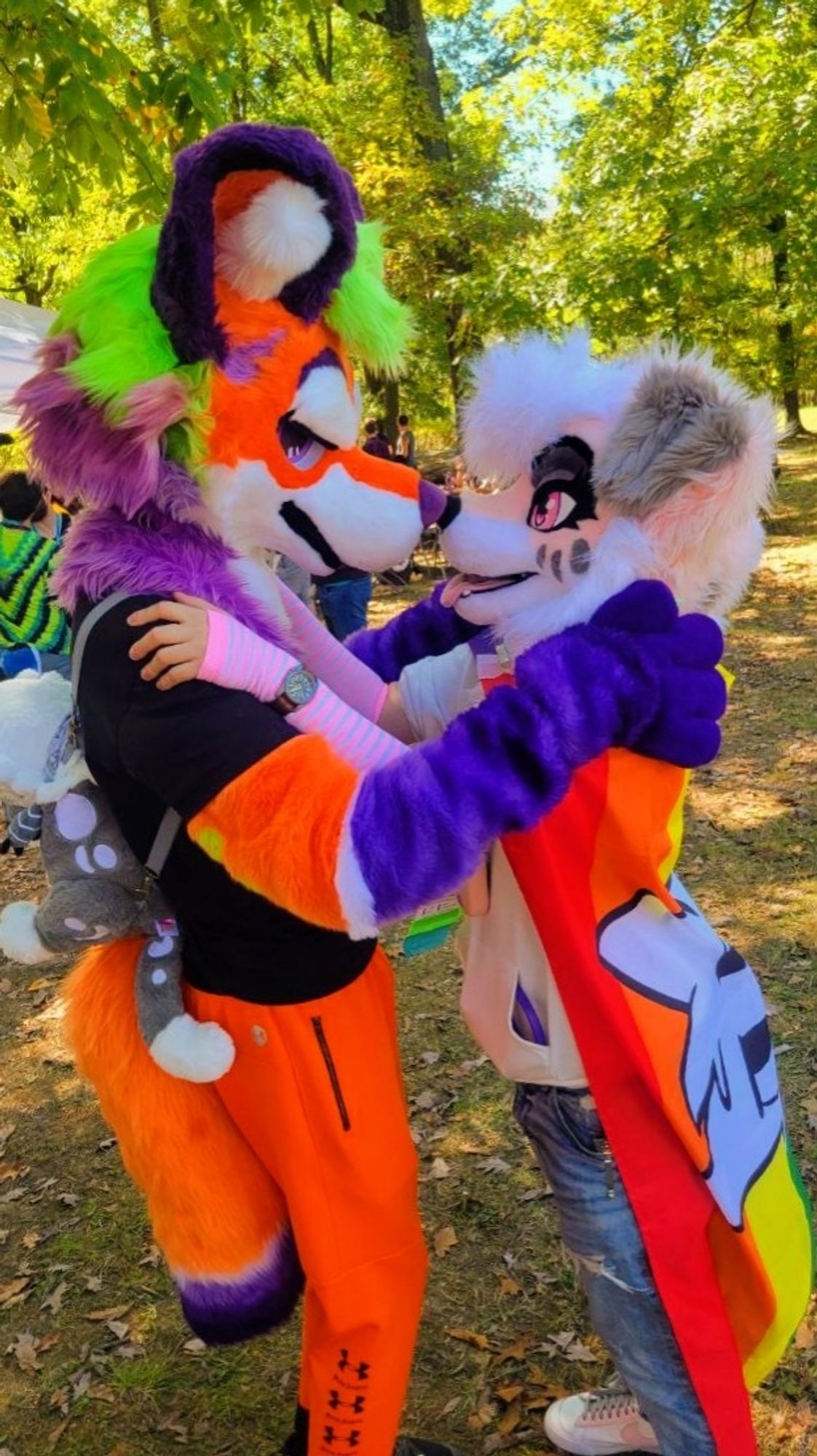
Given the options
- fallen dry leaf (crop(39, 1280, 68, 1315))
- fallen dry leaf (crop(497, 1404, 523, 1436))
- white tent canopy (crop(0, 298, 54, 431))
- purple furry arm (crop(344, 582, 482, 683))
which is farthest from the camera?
white tent canopy (crop(0, 298, 54, 431))

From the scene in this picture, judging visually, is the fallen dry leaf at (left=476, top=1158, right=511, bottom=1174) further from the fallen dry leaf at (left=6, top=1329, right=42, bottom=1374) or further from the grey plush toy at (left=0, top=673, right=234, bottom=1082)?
the grey plush toy at (left=0, top=673, right=234, bottom=1082)

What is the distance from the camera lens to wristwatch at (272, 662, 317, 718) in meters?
1.43

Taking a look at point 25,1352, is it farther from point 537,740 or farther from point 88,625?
point 537,740

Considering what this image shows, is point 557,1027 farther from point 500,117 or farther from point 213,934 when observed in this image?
point 500,117

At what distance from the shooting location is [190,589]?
1471 millimetres

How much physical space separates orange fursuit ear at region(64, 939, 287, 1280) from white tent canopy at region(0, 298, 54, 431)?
15.5 feet

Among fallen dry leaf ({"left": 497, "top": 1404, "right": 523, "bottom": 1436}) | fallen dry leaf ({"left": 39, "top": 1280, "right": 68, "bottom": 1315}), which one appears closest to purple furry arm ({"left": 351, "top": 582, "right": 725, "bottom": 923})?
fallen dry leaf ({"left": 497, "top": 1404, "right": 523, "bottom": 1436})

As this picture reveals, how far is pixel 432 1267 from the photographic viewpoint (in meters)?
2.88

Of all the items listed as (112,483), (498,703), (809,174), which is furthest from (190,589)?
(809,174)

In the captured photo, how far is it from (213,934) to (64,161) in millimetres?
3843

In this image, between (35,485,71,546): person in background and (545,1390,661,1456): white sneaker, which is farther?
(35,485,71,546): person in background

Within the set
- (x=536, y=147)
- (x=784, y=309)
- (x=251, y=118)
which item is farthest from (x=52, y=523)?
(x=251, y=118)

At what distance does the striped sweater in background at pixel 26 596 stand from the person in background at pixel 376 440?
520cm

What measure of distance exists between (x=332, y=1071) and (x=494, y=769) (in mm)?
569
